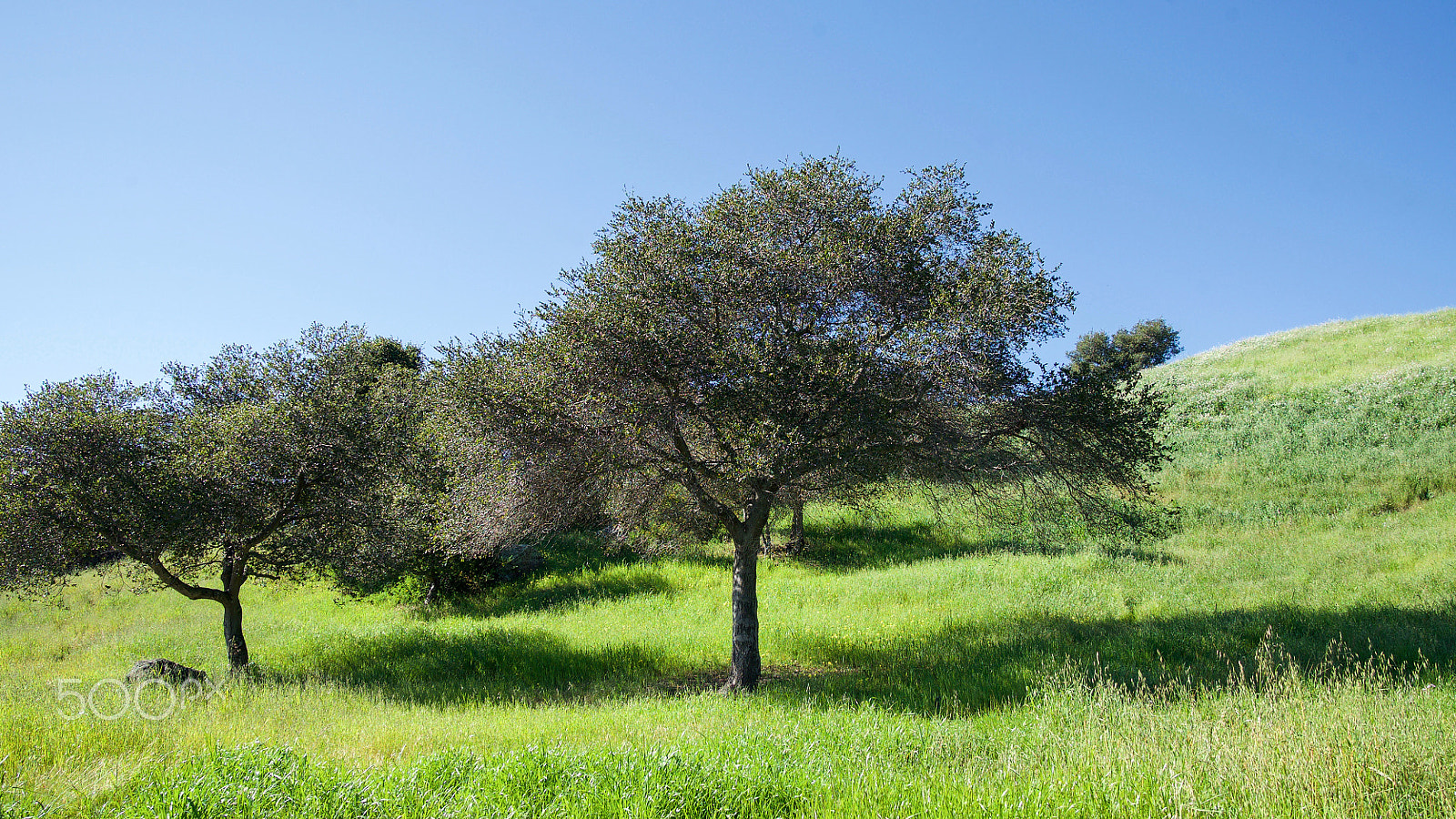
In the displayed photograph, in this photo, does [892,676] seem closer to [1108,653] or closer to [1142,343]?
[1108,653]

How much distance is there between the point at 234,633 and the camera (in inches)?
644

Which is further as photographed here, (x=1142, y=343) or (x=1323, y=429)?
(x=1142, y=343)

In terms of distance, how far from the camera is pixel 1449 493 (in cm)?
2328

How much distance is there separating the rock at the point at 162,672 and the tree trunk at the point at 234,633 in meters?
1.28

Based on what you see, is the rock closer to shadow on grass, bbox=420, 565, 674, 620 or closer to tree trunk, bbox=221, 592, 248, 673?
tree trunk, bbox=221, 592, 248, 673

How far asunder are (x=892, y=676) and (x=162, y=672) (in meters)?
14.7

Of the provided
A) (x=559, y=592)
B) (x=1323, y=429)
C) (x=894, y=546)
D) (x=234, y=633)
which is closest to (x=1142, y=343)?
(x=1323, y=429)

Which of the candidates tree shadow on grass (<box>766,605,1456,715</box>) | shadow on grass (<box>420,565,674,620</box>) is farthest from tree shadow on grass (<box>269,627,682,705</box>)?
shadow on grass (<box>420,565,674,620</box>)

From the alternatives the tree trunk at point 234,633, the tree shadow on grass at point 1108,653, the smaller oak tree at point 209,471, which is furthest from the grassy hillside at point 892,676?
the smaller oak tree at point 209,471

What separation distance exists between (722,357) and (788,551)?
60.5ft

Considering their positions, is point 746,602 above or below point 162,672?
above

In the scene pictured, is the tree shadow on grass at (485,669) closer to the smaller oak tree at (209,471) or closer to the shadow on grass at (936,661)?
the shadow on grass at (936,661)

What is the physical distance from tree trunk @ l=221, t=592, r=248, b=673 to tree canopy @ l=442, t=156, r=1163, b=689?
7711mm

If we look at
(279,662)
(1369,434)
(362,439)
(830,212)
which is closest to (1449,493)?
(1369,434)
